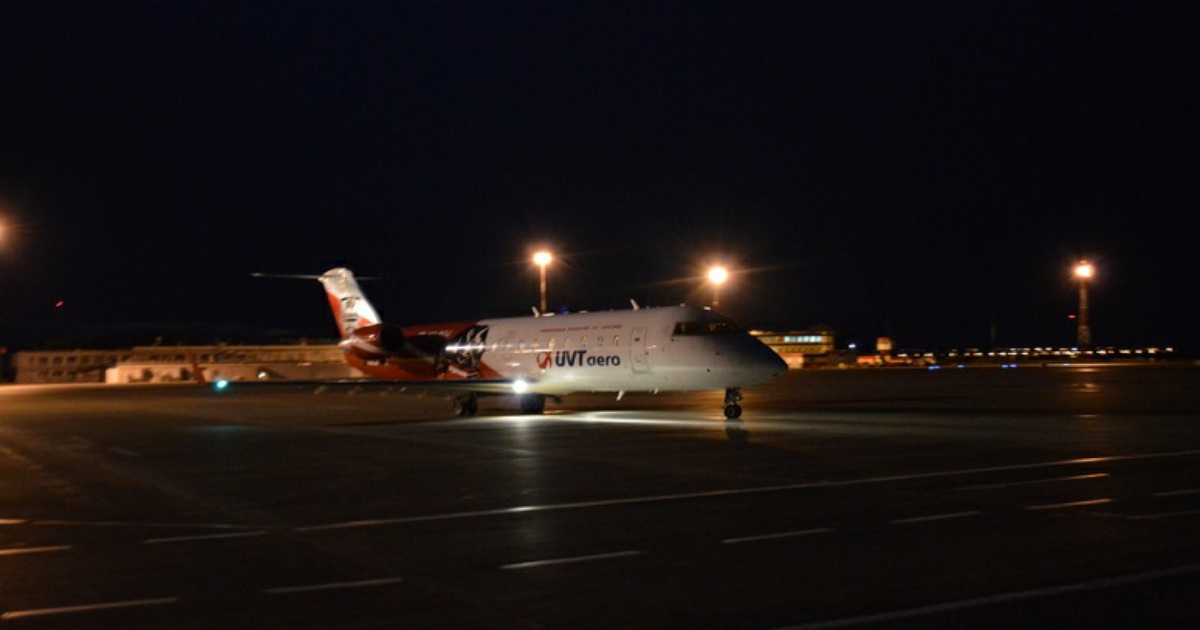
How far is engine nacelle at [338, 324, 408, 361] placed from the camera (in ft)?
114

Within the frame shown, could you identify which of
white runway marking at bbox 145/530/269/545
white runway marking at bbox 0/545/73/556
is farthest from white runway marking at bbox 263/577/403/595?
white runway marking at bbox 0/545/73/556

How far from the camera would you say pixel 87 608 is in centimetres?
735

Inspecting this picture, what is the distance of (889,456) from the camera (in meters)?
16.4

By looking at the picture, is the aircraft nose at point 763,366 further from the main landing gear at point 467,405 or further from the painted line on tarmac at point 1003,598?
the painted line on tarmac at point 1003,598

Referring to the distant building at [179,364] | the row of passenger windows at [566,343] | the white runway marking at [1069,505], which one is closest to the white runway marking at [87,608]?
the white runway marking at [1069,505]

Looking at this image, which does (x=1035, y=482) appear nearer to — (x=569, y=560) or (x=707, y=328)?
(x=569, y=560)

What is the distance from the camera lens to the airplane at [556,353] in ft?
84.6

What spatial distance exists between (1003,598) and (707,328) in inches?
750

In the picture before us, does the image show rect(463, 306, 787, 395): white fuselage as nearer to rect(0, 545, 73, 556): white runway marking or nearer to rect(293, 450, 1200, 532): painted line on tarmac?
rect(293, 450, 1200, 532): painted line on tarmac

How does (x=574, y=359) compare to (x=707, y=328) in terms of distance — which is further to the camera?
(x=574, y=359)

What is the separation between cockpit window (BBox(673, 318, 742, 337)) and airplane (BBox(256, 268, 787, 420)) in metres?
0.02

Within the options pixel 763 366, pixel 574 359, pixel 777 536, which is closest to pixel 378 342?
pixel 574 359

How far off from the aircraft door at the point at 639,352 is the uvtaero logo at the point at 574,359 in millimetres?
541

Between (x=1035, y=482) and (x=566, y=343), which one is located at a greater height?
(x=566, y=343)
